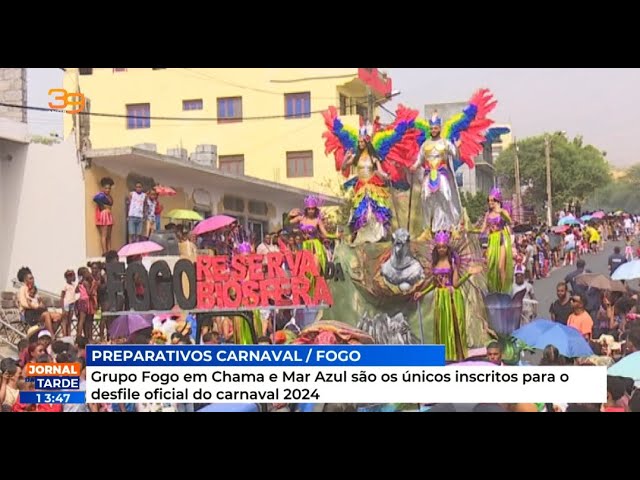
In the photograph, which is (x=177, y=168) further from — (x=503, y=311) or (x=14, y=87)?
(x=503, y=311)

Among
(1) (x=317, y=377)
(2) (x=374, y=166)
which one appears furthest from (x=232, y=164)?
(1) (x=317, y=377)

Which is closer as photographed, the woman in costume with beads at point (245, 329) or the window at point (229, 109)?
the woman in costume with beads at point (245, 329)

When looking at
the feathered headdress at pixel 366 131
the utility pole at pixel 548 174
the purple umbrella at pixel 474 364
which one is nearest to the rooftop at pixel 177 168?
the feathered headdress at pixel 366 131

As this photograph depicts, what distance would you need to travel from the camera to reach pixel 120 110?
294 inches

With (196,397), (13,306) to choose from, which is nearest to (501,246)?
(196,397)

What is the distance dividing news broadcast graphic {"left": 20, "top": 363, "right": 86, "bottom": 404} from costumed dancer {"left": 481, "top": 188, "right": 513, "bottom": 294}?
3.47 meters

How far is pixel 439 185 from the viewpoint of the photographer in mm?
7117

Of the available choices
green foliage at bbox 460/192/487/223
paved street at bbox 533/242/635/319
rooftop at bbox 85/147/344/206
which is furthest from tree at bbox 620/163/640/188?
rooftop at bbox 85/147/344/206

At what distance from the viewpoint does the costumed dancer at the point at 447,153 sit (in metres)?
7.06

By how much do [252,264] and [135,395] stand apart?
1422mm

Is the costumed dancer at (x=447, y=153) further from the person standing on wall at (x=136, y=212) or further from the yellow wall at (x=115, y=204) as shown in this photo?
the person standing on wall at (x=136, y=212)

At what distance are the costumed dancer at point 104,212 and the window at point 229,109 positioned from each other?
1099mm
